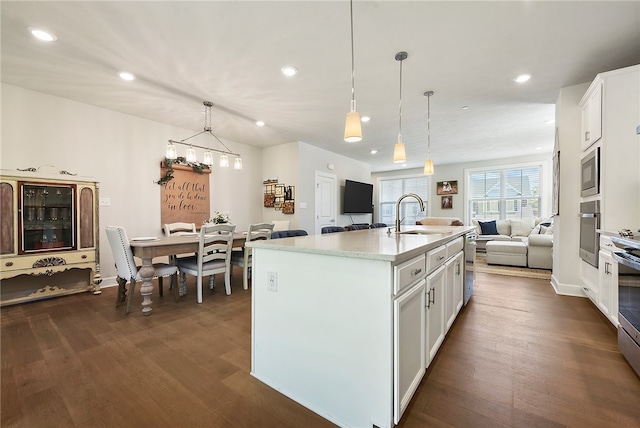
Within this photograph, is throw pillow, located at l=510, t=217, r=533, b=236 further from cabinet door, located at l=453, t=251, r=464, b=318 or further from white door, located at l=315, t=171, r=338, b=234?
cabinet door, located at l=453, t=251, r=464, b=318

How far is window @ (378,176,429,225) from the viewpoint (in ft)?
28.8

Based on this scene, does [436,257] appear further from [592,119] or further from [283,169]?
[283,169]

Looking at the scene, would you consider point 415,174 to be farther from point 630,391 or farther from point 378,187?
point 630,391

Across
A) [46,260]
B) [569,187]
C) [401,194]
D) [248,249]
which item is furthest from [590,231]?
[401,194]

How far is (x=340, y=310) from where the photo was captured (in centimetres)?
133

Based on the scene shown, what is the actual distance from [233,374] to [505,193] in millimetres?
8160

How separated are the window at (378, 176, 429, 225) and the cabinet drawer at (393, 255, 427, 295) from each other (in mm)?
7600

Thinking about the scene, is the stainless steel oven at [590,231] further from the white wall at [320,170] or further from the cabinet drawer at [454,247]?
the white wall at [320,170]

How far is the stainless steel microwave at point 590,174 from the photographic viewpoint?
261 centimetres

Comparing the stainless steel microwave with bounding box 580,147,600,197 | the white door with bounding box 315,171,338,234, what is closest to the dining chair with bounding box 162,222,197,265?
the white door with bounding box 315,171,338,234

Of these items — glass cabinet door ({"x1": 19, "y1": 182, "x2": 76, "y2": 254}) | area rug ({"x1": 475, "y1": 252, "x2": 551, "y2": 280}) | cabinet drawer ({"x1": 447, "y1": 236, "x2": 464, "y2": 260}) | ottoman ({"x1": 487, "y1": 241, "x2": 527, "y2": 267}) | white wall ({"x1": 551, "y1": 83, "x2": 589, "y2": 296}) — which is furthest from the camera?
ottoman ({"x1": 487, "y1": 241, "x2": 527, "y2": 267})

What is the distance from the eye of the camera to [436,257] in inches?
68.6

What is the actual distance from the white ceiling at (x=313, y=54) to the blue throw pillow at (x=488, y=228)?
3.34 m

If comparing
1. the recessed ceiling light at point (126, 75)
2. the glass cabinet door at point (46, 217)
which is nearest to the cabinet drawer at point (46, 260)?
the glass cabinet door at point (46, 217)
